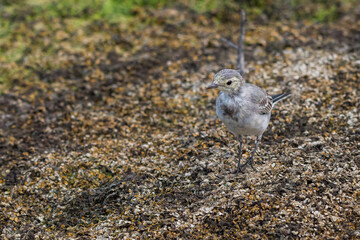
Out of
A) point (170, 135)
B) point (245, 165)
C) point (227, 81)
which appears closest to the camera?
point (227, 81)

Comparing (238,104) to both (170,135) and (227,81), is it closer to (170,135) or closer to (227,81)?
(227,81)

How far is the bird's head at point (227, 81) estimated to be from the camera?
4223mm

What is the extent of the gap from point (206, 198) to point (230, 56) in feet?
10.7

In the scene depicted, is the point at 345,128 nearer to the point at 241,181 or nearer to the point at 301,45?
the point at 241,181

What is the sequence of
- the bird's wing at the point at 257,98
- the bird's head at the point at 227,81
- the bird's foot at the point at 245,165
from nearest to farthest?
the bird's head at the point at 227,81
the bird's wing at the point at 257,98
the bird's foot at the point at 245,165

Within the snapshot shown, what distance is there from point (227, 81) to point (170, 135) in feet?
5.32

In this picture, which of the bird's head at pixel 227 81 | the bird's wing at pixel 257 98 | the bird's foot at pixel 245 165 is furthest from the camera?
the bird's foot at pixel 245 165

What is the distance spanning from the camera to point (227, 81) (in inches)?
166

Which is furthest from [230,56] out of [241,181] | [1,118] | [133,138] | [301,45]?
[1,118]

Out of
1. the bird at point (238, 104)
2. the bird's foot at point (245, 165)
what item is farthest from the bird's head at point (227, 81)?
the bird's foot at point (245, 165)

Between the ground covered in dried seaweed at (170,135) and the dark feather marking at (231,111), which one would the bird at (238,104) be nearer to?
the dark feather marking at (231,111)

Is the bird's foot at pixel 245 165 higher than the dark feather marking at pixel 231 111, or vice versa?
the dark feather marking at pixel 231 111

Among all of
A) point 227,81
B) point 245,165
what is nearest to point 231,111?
point 227,81

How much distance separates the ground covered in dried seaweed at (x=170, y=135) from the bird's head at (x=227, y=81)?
105 cm
